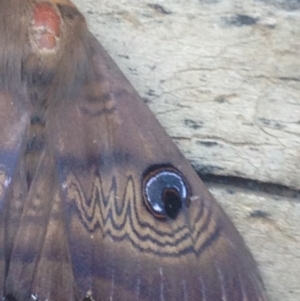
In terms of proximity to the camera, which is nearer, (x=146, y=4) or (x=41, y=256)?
(x=41, y=256)

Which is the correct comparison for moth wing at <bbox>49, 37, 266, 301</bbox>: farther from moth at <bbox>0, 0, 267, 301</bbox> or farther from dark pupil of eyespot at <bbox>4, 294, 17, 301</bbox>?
dark pupil of eyespot at <bbox>4, 294, 17, 301</bbox>

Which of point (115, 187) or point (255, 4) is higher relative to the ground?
point (255, 4)

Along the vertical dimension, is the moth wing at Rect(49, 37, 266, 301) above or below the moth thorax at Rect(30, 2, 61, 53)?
below

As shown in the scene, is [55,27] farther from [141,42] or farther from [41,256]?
[41,256]

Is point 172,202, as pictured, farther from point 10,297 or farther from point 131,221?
point 10,297

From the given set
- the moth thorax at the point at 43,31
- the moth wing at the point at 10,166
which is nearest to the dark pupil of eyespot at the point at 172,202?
the moth wing at the point at 10,166

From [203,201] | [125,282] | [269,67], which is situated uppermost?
[269,67]

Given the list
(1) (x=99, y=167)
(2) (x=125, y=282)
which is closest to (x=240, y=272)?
(2) (x=125, y=282)

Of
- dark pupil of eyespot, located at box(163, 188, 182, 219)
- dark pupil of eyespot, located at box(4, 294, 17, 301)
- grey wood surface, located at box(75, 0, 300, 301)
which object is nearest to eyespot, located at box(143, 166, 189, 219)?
dark pupil of eyespot, located at box(163, 188, 182, 219)
